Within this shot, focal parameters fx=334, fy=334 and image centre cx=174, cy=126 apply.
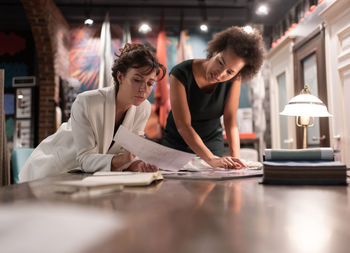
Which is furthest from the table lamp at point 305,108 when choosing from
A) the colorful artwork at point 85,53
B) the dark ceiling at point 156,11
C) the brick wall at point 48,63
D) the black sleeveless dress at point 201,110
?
the colorful artwork at point 85,53

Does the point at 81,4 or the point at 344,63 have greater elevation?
the point at 81,4

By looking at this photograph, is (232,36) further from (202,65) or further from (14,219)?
(14,219)

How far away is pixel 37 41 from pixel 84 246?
5.03m

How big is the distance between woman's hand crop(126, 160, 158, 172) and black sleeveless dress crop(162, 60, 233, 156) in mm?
635

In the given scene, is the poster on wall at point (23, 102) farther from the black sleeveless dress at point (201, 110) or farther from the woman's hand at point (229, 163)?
the woman's hand at point (229, 163)

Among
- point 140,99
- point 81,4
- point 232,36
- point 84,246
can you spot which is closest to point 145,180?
point 84,246

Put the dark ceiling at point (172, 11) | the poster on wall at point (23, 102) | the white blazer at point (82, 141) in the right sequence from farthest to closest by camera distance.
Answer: the dark ceiling at point (172, 11) < the poster on wall at point (23, 102) < the white blazer at point (82, 141)

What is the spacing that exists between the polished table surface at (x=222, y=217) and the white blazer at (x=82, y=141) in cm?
56

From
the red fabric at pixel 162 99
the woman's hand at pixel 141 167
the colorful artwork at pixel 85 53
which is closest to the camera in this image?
the woman's hand at pixel 141 167

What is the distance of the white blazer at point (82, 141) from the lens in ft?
4.11

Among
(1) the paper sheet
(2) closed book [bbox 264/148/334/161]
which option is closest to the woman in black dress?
(1) the paper sheet

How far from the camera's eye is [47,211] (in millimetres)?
458

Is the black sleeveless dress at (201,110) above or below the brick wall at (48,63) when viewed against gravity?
below

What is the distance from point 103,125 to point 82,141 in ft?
0.37
